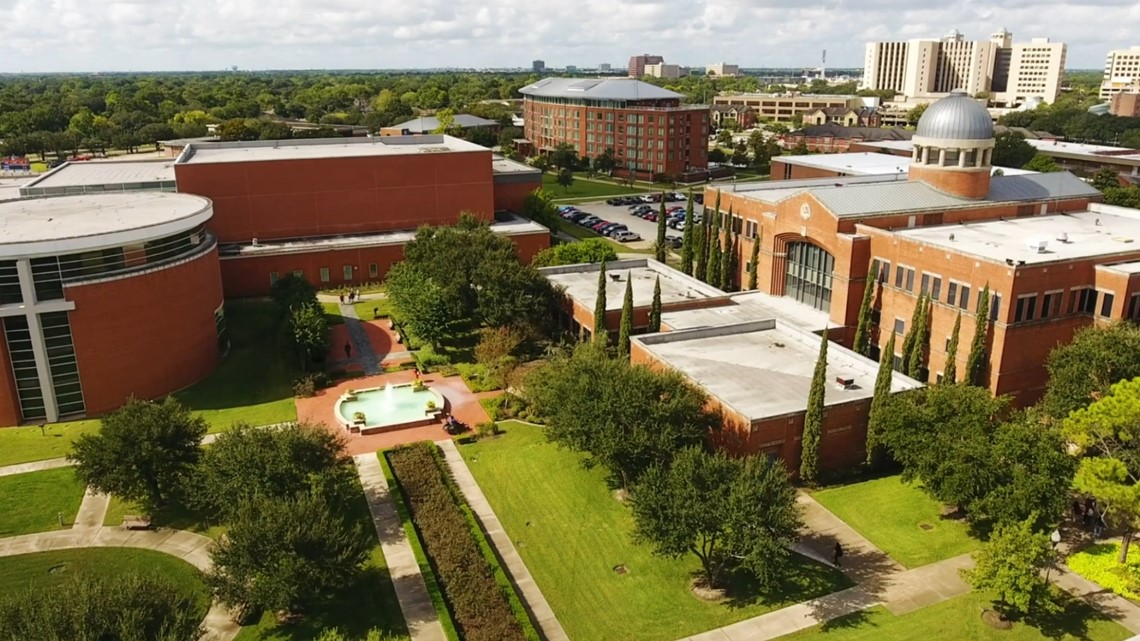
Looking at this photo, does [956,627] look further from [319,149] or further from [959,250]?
[319,149]

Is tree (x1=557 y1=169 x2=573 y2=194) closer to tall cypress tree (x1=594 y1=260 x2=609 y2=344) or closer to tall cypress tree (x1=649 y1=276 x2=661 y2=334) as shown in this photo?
tall cypress tree (x1=594 y1=260 x2=609 y2=344)

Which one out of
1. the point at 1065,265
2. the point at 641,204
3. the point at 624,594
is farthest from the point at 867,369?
the point at 641,204

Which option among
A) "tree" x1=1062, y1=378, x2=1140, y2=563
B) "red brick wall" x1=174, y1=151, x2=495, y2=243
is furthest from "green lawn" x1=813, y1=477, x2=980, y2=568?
"red brick wall" x1=174, y1=151, x2=495, y2=243

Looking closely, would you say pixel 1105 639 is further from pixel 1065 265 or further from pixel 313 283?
→ pixel 313 283

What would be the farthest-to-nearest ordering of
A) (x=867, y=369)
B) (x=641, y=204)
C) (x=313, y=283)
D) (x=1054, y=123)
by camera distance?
(x=1054, y=123)
(x=641, y=204)
(x=313, y=283)
(x=867, y=369)

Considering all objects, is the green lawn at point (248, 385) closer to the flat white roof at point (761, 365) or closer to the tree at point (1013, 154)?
the flat white roof at point (761, 365)

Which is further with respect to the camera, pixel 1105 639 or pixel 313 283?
pixel 313 283

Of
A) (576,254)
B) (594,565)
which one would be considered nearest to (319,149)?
(576,254)
